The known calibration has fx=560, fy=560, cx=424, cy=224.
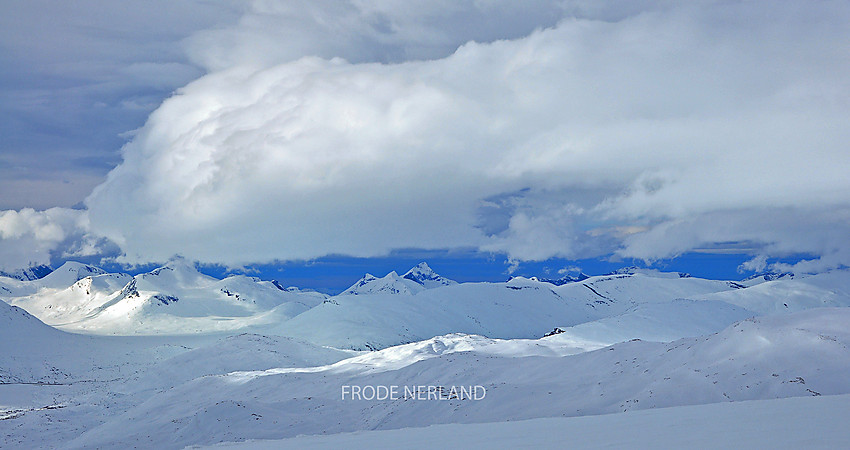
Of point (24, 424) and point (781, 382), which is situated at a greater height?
point (781, 382)

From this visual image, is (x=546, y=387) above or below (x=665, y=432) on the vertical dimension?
below

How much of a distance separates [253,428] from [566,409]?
2009 cm

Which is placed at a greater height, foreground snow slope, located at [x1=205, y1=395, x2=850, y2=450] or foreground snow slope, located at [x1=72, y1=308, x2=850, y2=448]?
foreground snow slope, located at [x1=205, y1=395, x2=850, y2=450]

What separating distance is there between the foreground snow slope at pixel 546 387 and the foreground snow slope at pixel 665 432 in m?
10.6

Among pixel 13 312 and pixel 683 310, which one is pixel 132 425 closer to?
pixel 683 310

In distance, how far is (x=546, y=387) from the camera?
35.7 m

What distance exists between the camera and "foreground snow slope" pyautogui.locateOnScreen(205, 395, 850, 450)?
11844mm

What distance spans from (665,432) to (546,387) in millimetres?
22814

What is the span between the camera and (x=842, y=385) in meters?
24.4

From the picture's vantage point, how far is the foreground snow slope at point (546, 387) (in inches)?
1075

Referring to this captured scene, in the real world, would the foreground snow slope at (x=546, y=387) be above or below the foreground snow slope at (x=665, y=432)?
below

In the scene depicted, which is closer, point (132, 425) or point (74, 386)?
point (132, 425)

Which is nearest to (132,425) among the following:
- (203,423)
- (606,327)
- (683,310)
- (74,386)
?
(203,423)

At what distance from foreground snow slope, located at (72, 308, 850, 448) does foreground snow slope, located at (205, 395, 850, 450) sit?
10640 mm
